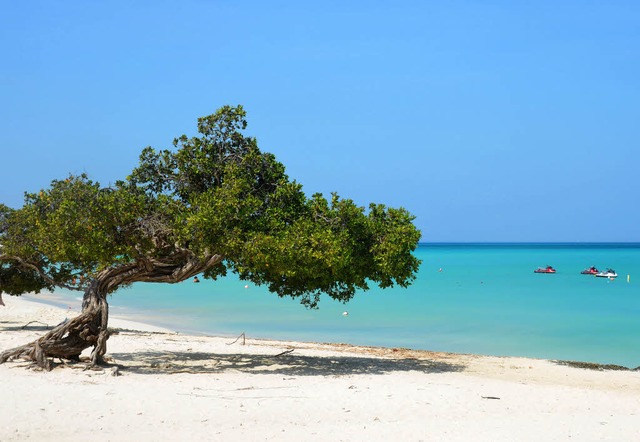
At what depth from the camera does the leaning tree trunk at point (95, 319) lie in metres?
15.9

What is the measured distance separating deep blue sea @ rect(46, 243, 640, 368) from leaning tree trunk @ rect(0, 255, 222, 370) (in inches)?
585

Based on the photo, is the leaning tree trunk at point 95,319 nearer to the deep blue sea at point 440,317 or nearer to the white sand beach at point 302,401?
the white sand beach at point 302,401

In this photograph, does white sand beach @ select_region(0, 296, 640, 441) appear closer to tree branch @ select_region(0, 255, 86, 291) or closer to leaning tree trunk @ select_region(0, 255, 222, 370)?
leaning tree trunk @ select_region(0, 255, 222, 370)

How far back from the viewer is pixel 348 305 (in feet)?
157

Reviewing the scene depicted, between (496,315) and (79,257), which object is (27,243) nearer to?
(79,257)

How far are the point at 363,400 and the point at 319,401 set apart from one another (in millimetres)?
891

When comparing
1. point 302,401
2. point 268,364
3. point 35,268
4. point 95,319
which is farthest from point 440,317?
point 302,401

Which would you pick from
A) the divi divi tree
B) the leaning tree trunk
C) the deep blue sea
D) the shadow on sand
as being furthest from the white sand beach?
the deep blue sea

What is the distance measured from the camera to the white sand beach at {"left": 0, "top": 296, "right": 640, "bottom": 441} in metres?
11.2

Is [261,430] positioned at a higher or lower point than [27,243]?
lower

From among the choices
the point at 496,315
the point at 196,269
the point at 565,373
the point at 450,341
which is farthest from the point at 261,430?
the point at 496,315

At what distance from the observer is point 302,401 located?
13.4 metres

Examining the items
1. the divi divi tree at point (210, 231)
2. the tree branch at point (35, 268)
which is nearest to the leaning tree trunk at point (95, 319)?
the divi divi tree at point (210, 231)

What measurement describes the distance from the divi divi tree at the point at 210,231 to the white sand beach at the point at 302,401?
2.12 metres
